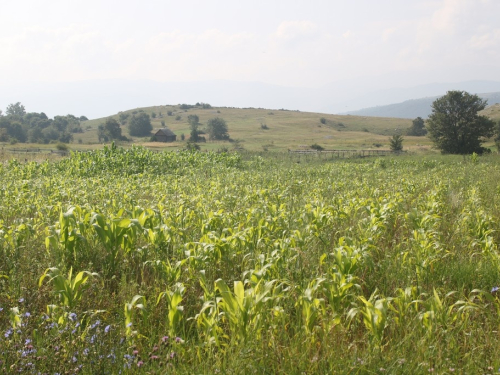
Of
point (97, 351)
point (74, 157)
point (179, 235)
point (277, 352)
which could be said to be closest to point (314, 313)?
point (277, 352)

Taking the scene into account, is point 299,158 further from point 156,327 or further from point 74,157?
point 156,327

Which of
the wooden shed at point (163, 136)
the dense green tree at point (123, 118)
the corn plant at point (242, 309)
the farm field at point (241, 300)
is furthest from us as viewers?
the dense green tree at point (123, 118)

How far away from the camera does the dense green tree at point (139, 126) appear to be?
105 metres

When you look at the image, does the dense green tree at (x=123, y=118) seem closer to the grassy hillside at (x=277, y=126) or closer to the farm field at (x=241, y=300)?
the grassy hillside at (x=277, y=126)

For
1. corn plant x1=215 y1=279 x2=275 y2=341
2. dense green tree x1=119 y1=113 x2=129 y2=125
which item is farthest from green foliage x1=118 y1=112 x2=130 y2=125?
corn plant x1=215 y1=279 x2=275 y2=341

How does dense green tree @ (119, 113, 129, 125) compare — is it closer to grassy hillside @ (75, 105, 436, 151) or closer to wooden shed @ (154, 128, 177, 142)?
grassy hillside @ (75, 105, 436, 151)

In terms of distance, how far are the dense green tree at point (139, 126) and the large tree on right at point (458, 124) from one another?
7377 cm

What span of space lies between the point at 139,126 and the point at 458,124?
78489mm

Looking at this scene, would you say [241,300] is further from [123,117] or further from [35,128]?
[123,117]

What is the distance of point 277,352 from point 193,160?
83.4 feet

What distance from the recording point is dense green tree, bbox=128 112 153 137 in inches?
4117

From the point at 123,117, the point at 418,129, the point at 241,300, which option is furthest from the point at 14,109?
the point at 241,300

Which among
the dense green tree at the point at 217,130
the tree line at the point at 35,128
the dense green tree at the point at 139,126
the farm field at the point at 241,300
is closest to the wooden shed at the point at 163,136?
the dense green tree at the point at 217,130

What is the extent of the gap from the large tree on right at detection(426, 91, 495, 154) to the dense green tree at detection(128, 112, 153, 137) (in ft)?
242
